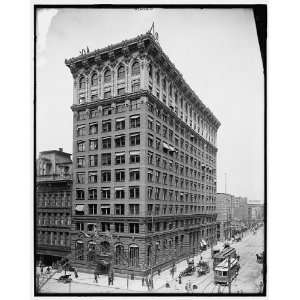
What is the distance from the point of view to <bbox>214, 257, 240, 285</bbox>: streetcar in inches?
664

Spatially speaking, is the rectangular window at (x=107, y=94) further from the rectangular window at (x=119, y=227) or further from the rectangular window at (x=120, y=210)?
the rectangular window at (x=119, y=227)

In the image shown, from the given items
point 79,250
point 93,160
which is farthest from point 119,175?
point 79,250

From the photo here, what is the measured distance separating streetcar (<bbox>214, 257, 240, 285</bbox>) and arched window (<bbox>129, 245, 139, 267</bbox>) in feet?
12.5

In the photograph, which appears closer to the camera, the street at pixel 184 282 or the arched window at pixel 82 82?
the street at pixel 184 282

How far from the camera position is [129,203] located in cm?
1891

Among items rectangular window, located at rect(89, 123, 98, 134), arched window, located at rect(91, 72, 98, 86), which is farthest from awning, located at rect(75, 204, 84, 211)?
arched window, located at rect(91, 72, 98, 86)

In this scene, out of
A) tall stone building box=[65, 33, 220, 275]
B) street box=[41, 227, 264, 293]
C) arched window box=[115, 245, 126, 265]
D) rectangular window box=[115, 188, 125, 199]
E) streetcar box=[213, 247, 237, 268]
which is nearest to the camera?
street box=[41, 227, 264, 293]

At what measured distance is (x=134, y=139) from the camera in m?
19.1

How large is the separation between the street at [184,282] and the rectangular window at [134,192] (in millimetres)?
3984

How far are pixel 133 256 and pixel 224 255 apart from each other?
14.8ft

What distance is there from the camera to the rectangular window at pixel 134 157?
18.9 m

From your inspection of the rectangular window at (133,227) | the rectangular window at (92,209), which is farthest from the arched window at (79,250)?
the rectangular window at (133,227)

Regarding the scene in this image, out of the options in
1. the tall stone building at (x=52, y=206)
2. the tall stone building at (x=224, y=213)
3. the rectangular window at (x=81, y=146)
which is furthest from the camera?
the tall stone building at (x=224, y=213)

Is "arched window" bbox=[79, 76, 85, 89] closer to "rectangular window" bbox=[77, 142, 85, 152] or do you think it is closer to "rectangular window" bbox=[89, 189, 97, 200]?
"rectangular window" bbox=[77, 142, 85, 152]
